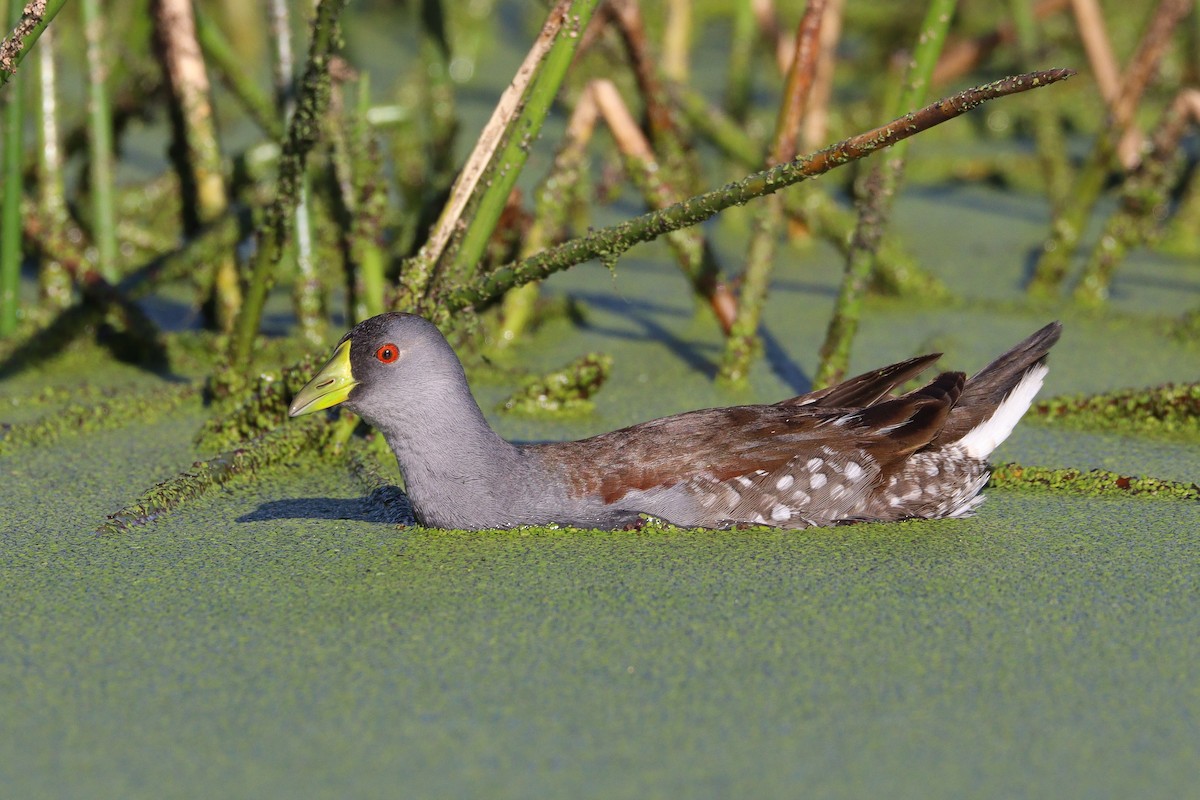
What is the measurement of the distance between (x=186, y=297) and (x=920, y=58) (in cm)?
271

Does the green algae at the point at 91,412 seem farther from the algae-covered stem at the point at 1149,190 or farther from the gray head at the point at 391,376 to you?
the algae-covered stem at the point at 1149,190

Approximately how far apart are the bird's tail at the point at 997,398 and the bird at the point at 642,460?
11 centimetres

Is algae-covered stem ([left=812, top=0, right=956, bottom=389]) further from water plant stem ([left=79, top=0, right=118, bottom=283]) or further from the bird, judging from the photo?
water plant stem ([left=79, top=0, right=118, bottom=283])

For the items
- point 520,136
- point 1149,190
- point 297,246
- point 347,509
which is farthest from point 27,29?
point 1149,190

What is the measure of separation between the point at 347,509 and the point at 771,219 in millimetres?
1383

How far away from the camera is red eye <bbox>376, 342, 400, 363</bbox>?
9.70 feet

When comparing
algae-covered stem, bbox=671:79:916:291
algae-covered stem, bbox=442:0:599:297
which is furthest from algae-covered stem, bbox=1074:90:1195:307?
algae-covered stem, bbox=442:0:599:297

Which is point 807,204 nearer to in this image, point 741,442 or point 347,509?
point 741,442

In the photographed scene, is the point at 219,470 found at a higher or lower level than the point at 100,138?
lower

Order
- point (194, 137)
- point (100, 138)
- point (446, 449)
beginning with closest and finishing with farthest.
A: point (446, 449) < point (100, 138) < point (194, 137)

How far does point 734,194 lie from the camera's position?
8.64 feet

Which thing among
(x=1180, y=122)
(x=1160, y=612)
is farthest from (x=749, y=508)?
(x=1180, y=122)

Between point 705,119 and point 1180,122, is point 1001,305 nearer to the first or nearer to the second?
point 1180,122

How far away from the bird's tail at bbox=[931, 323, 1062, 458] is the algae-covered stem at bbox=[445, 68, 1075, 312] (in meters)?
0.75
